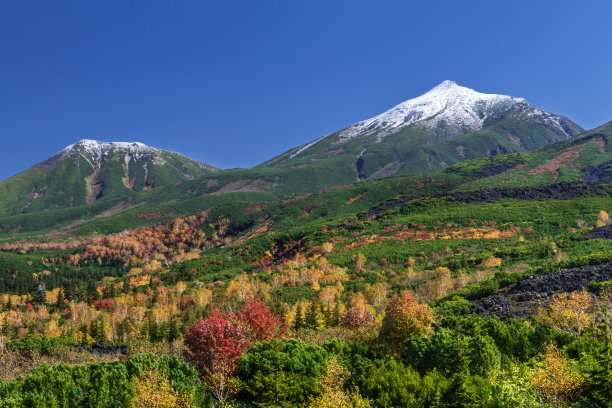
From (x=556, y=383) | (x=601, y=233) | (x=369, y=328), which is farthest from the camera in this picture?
(x=601, y=233)

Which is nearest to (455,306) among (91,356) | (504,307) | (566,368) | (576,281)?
(504,307)

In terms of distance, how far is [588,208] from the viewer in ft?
445

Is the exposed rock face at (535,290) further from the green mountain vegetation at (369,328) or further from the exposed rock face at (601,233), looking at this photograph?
the exposed rock face at (601,233)

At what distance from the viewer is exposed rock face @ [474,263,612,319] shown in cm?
5194

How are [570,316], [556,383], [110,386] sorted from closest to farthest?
1. [556,383]
2. [110,386]
3. [570,316]

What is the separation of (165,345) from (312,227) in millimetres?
121545

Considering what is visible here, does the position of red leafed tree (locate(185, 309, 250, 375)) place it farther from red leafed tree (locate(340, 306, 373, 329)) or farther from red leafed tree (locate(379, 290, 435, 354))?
red leafed tree (locate(340, 306, 373, 329))

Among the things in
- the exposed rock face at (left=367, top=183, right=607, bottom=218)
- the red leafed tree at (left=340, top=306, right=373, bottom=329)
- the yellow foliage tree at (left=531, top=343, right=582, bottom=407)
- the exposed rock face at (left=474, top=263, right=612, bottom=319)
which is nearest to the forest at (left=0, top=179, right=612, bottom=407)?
the yellow foliage tree at (left=531, top=343, right=582, bottom=407)

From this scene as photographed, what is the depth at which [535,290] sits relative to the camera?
187 ft

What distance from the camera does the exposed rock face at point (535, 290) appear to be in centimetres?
5194

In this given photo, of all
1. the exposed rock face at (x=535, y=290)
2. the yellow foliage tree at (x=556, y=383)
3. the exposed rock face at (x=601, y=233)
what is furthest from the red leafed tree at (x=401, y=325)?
the exposed rock face at (x=601, y=233)

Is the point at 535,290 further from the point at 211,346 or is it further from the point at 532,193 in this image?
the point at 532,193

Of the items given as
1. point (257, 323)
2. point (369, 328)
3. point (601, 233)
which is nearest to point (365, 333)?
point (369, 328)

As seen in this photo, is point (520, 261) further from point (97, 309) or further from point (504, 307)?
point (97, 309)
